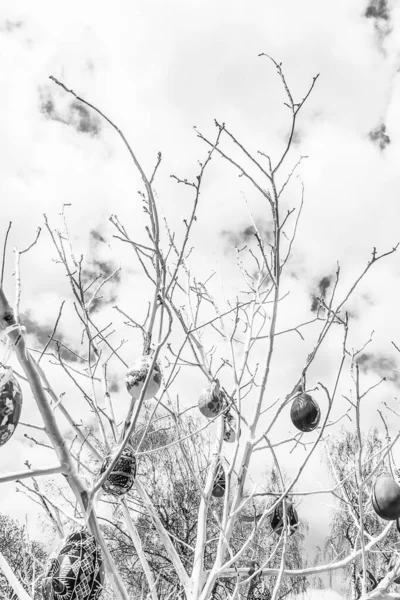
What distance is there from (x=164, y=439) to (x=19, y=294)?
989 cm

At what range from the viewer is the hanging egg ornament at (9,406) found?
1.63m

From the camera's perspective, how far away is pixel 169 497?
1134 cm

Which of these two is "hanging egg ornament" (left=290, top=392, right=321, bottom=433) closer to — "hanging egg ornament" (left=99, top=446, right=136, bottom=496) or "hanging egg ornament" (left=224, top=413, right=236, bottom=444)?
"hanging egg ornament" (left=224, top=413, right=236, bottom=444)

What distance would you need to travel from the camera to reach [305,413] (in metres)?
3.43

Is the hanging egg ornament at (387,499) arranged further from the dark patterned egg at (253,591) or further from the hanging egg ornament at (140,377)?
the hanging egg ornament at (140,377)

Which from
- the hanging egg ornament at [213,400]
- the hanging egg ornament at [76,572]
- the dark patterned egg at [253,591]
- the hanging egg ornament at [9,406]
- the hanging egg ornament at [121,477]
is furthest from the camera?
the hanging egg ornament at [213,400]

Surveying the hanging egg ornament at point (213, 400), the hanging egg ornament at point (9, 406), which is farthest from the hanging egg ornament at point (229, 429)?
the hanging egg ornament at point (9, 406)

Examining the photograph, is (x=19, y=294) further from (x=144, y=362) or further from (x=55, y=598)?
(x=55, y=598)

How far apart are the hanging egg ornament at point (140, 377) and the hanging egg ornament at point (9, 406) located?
2.92 feet

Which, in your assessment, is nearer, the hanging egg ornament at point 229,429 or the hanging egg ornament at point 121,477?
the hanging egg ornament at point 121,477

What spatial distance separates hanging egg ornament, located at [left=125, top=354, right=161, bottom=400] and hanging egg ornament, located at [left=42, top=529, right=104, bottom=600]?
73 centimetres

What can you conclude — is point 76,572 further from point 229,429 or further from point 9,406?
point 229,429

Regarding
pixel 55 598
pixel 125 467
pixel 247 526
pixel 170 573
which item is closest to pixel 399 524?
pixel 125 467

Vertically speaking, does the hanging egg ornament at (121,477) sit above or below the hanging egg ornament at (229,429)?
below
